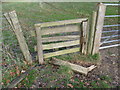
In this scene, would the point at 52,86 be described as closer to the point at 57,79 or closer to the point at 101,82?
the point at 57,79

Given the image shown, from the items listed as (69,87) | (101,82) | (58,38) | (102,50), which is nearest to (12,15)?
(58,38)

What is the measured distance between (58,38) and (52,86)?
1480mm

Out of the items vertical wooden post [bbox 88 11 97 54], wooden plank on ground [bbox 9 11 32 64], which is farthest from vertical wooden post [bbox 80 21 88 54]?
wooden plank on ground [bbox 9 11 32 64]

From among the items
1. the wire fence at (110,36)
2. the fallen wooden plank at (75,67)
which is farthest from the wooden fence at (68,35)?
the wire fence at (110,36)

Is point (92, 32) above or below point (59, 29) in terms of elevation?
below

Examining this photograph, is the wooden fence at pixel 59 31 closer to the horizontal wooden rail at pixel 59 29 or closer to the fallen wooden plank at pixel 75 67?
the horizontal wooden rail at pixel 59 29

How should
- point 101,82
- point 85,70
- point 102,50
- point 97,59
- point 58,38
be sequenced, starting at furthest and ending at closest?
point 102,50
point 97,59
point 58,38
point 85,70
point 101,82

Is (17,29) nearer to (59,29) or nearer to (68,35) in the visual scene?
(59,29)

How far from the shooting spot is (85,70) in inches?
136

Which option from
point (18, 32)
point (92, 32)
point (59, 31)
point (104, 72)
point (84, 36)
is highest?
point (18, 32)

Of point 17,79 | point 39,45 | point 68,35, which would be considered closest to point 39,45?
point 39,45

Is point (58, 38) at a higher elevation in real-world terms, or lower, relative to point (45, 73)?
higher

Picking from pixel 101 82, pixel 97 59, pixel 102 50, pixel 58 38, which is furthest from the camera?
pixel 102 50

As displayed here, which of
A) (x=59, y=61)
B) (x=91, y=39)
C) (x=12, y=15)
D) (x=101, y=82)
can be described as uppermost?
(x=12, y=15)
